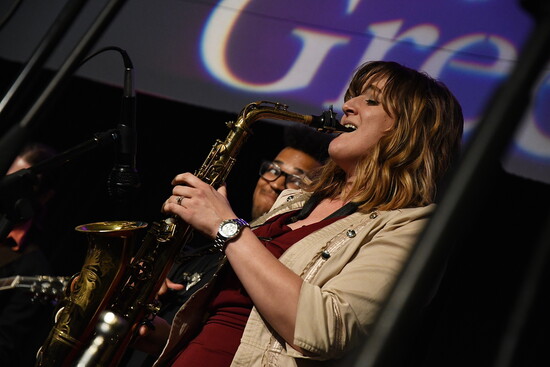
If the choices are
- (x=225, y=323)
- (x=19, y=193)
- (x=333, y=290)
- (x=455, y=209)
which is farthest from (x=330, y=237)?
(x=455, y=209)

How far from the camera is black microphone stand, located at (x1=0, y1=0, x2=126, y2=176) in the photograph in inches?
33.3

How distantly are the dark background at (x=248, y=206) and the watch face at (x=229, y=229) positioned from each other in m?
0.88

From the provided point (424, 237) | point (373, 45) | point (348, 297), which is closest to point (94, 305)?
point (348, 297)

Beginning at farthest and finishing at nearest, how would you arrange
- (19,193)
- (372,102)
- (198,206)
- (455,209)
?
(372,102) < (198,206) < (19,193) < (455,209)

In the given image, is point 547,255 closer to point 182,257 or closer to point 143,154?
point 182,257

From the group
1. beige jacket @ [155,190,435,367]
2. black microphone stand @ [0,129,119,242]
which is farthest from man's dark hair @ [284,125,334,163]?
black microphone stand @ [0,129,119,242]

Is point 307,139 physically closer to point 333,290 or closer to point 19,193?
point 333,290

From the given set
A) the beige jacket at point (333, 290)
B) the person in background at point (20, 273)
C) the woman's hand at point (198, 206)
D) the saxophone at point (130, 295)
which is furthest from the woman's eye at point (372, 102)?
the person in background at point (20, 273)

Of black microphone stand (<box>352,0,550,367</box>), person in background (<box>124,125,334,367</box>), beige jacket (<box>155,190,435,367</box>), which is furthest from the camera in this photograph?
person in background (<box>124,125,334,367</box>)

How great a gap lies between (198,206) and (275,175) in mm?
1642

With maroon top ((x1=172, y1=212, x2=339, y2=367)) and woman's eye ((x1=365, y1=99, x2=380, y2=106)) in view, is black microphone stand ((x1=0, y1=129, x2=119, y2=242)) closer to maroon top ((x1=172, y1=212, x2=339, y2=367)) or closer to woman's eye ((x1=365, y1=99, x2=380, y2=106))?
maroon top ((x1=172, y1=212, x2=339, y2=367))

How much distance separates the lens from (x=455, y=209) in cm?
57

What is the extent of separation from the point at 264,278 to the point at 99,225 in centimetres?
80

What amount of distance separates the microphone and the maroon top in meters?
0.38
